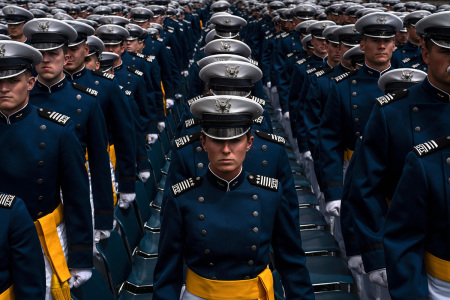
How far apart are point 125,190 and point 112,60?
146 centimetres

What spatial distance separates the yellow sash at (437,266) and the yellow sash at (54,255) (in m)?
1.82

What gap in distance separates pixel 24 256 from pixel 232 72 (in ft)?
5.25

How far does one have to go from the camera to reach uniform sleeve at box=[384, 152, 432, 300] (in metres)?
2.10

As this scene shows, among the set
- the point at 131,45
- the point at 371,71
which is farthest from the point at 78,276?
the point at 131,45

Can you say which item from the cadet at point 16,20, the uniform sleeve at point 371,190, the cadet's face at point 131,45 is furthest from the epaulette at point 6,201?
the cadet at point 16,20

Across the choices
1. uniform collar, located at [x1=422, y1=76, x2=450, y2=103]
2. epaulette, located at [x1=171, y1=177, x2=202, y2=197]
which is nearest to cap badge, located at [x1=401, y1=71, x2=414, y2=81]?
uniform collar, located at [x1=422, y1=76, x2=450, y2=103]

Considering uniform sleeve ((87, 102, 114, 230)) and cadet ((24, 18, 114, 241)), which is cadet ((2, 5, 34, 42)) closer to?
cadet ((24, 18, 114, 241))

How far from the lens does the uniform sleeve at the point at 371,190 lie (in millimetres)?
2756

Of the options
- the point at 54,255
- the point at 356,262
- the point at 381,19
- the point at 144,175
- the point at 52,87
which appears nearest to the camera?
the point at 54,255

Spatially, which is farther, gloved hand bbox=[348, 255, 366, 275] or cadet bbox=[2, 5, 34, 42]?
cadet bbox=[2, 5, 34, 42]

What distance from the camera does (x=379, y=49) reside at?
12.8 feet

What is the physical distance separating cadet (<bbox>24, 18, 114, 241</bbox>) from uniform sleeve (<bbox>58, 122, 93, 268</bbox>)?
397 mm

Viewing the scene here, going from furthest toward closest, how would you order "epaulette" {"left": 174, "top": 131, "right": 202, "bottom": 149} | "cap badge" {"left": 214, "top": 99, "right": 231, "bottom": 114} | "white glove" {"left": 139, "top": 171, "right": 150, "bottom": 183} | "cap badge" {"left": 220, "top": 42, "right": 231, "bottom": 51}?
"white glove" {"left": 139, "top": 171, "right": 150, "bottom": 183}, "cap badge" {"left": 220, "top": 42, "right": 231, "bottom": 51}, "epaulette" {"left": 174, "top": 131, "right": 202, "bottom": 149}, "cap badge" {"left": 214, "top": 99, "right": 231, "bottom": 114}

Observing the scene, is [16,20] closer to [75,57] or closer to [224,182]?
[75,57]
